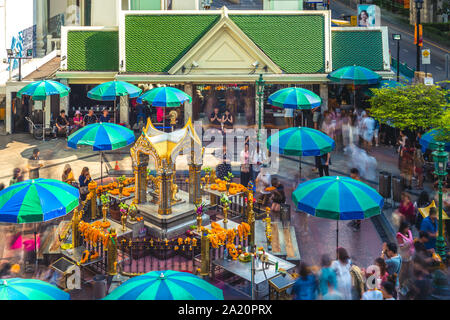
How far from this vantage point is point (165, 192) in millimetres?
15469

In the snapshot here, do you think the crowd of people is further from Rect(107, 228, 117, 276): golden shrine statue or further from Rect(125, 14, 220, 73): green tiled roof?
Rect(125, 14, 220, 73): green tiled roof

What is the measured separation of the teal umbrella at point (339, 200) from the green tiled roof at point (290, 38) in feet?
56.4

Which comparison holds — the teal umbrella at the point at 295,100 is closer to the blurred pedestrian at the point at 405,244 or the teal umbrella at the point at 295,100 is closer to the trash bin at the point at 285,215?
the trash bin at the point at 285,215

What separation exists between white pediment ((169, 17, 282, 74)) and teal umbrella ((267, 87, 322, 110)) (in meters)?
5.57

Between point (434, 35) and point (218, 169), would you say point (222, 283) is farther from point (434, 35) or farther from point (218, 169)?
point (434, 35)

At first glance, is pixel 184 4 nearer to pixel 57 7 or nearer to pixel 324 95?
pixel 324 95

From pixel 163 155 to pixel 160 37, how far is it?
50.3 ft

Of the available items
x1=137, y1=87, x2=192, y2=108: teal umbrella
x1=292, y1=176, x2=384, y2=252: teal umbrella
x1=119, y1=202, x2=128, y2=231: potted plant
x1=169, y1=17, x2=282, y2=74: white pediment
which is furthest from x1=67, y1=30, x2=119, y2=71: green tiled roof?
x1=292, y1=176, x2=384, y2=252: teal umbrella

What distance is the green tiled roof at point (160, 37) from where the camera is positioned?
95.7 feet

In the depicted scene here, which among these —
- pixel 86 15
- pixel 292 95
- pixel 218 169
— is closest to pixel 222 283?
pixel 218 169

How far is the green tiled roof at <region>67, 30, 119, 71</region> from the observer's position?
2964 cm

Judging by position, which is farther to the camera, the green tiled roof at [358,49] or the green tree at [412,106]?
the green tiled roof at [358,49]

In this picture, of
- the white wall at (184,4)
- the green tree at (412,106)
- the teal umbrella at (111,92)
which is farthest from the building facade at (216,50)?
the green tree at (412,106)
